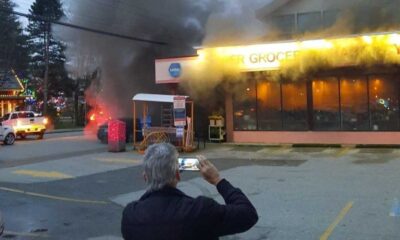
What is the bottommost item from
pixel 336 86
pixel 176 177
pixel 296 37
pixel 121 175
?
pixel 121 175

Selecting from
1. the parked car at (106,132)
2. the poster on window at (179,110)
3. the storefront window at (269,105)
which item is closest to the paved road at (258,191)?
the poster on window at (179,110)

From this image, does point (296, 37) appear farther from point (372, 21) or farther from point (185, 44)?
point (185, 44)

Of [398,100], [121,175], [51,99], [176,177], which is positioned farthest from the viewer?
[51,99]

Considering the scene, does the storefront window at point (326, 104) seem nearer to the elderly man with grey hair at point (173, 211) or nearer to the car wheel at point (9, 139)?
the car wheel at point (9, 139)

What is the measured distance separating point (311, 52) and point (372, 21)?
2.44m

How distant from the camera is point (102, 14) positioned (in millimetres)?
19641

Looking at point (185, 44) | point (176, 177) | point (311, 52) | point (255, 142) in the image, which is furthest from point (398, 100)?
point (176, 177)

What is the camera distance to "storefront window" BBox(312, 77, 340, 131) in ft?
55.5

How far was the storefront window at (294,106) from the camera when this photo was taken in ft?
56.8

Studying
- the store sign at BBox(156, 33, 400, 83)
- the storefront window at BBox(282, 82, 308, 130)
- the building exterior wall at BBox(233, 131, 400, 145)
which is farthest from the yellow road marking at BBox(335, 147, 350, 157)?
the store sign at BBox(156, 33, 400, 83)

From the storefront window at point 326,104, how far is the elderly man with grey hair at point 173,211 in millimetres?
15015

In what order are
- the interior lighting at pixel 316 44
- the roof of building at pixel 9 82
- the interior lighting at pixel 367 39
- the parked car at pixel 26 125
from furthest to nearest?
the roof of building at pixel 9 82 < the parked car at pixel 26 125 < the interior lighting at pixel 316 44 < the interior lighting at pixel 367 39

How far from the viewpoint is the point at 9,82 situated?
129ft

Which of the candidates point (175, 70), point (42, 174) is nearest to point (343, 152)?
point (175, 70)
